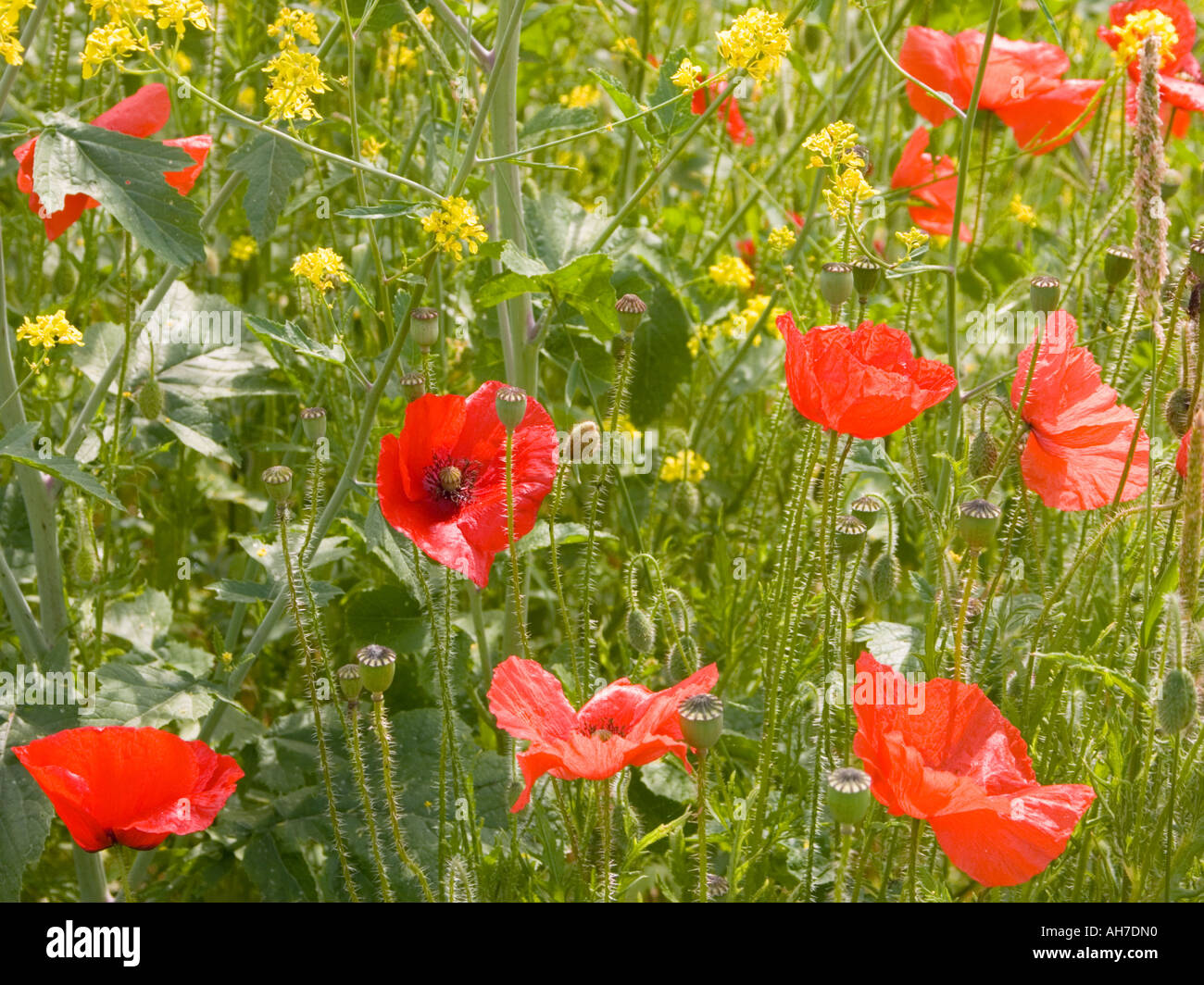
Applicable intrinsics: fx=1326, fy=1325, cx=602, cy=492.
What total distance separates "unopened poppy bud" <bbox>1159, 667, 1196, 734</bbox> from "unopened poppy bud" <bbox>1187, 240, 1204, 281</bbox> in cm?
45

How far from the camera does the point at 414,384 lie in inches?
68.3

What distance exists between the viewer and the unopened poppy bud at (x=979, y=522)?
1.51m

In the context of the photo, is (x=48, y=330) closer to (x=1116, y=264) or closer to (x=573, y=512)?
(x=573, y=512)

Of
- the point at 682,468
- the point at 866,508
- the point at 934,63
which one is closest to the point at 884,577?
the point at 866,508

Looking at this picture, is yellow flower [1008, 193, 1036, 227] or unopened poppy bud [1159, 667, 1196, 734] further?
yellow flower [1008, 193, 1036, 227]

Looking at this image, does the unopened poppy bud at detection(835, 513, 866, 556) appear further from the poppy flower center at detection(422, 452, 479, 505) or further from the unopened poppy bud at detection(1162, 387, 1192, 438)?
the poppy flower center at detection(422, 452, 479, 505)

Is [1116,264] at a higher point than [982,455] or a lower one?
higher

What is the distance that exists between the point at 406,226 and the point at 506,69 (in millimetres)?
848

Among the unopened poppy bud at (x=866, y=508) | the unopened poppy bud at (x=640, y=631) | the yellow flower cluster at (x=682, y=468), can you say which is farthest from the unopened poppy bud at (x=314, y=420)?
the yellow flower cluster at (x=682, y=468)

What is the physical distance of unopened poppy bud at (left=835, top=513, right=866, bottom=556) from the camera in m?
1.60

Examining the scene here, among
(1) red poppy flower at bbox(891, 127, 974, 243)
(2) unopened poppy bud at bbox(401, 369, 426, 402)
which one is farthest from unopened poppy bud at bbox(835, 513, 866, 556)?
(1) red poppy flower at bbox(891, 127, 974, 243)

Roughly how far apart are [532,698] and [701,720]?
291mm

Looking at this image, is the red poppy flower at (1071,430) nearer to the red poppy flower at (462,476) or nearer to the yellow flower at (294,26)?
the red poppy flower at (462,476)
